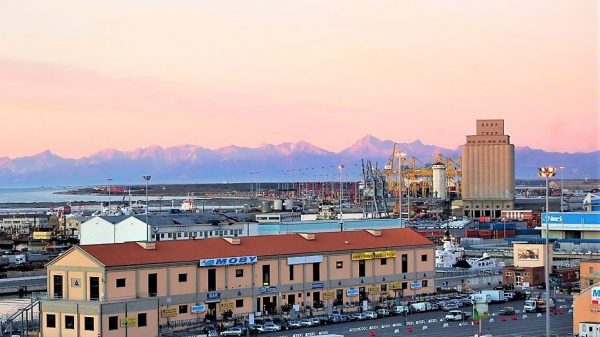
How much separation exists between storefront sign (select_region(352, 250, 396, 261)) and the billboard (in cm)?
1412

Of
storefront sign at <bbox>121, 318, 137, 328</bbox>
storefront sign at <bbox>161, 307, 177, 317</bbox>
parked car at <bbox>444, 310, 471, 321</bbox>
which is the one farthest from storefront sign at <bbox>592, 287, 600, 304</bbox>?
storefront sign at <bbox>121, 318, 137, 328</bbox>

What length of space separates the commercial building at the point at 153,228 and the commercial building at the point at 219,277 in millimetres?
17101

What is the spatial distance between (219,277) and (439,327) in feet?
29.1

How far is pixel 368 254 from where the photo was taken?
46469 mm

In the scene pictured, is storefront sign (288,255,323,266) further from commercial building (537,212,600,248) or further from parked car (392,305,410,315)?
commercial building (537,212,600,248)

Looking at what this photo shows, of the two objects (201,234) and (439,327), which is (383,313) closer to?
(439,327)

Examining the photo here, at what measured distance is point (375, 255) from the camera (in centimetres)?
4675

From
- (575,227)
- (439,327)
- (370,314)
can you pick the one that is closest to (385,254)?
(370,314)

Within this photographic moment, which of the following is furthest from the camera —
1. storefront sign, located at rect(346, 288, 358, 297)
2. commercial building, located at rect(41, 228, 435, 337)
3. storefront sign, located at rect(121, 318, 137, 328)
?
storefront sign, located at rect(346, 288, 358, 297)

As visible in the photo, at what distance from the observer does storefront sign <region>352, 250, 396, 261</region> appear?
4612 centimetres

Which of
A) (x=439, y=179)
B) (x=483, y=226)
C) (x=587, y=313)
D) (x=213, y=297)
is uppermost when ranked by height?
(x=439, y=179)

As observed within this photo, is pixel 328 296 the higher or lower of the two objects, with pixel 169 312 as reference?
lower

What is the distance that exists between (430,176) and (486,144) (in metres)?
28.7

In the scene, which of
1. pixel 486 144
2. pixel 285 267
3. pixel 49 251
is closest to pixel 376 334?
pixel 285 267
